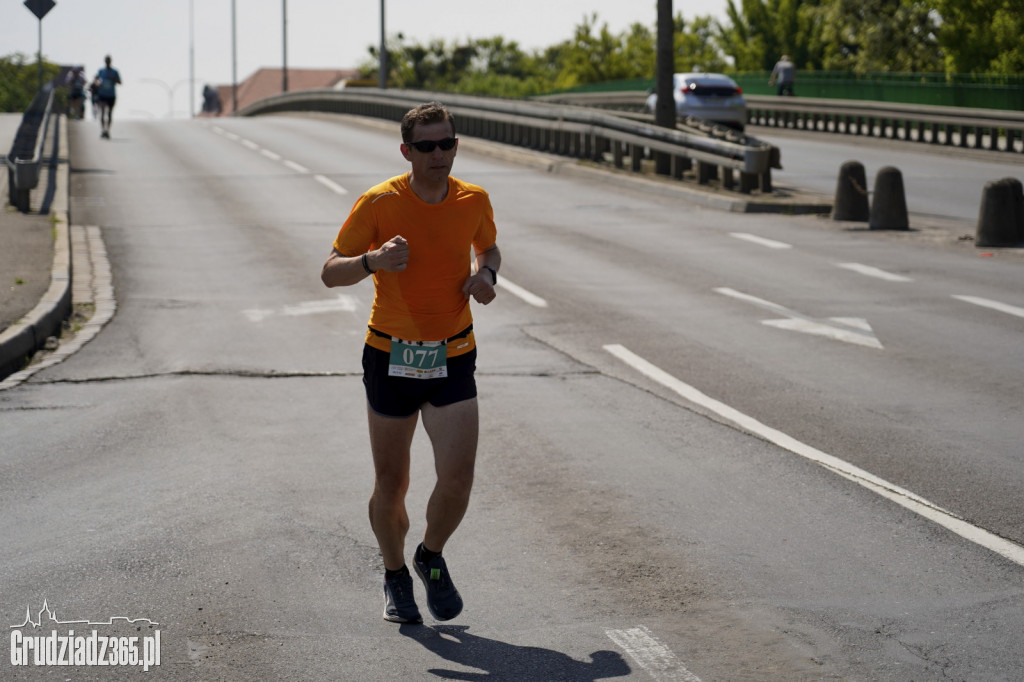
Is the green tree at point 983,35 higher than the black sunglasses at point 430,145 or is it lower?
higher

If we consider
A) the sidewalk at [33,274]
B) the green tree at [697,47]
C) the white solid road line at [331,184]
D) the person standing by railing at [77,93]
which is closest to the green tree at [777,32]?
the green tree at [697,47]

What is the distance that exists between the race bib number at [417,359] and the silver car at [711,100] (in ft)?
113

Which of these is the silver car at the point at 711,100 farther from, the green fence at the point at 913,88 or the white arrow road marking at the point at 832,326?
the white arrow road marking at the point at 832,326

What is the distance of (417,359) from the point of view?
5.07 metres

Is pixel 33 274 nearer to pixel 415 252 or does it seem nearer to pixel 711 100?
pixel 415 252

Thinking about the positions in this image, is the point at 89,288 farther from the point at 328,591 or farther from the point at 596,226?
the point at 328,591

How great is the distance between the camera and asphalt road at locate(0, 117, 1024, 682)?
5.11 metres

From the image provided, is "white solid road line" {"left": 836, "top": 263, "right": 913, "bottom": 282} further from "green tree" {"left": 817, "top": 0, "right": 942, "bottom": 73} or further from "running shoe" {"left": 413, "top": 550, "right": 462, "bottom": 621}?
"green tree" {"left": 817, "top": 0, "right": 942, "bottom": 73}

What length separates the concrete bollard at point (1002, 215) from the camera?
17219mm

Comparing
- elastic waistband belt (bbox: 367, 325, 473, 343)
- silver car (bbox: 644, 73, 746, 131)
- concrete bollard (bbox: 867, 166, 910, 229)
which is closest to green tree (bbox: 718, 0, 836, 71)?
silver car (bbox: 644, 73, 746, 131)

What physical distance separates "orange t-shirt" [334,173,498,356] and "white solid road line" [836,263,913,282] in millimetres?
10506

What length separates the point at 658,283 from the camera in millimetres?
14625

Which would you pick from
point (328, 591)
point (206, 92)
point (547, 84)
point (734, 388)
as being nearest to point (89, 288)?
point (734, 388)

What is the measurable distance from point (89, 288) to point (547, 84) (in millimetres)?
115238
